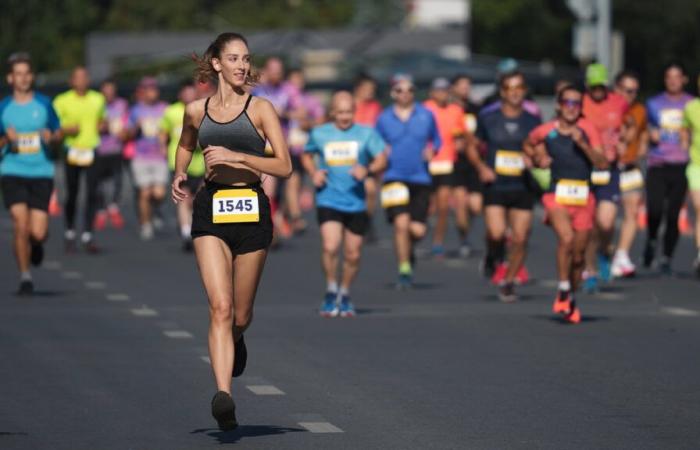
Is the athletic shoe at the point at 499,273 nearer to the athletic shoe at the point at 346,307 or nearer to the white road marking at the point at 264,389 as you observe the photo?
the athletic shoe at the point at 346,307

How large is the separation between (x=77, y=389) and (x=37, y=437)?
5.78 ft

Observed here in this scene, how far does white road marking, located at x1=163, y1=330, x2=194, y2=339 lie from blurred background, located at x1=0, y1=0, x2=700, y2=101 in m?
33.8

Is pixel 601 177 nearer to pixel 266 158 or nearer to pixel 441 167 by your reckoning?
pixel 441 167

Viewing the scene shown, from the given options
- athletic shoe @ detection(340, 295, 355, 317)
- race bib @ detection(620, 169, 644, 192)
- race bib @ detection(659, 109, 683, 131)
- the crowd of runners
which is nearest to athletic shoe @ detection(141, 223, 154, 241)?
the crowd of runners

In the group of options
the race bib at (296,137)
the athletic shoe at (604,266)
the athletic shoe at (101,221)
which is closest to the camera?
the athletic shoe at (604,266)

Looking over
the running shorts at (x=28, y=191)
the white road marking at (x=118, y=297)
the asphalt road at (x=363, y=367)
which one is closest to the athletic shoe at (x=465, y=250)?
the asphalt road at (x=363, y=367)

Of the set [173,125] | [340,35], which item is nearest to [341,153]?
[173,125]

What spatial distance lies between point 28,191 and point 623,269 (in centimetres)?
557

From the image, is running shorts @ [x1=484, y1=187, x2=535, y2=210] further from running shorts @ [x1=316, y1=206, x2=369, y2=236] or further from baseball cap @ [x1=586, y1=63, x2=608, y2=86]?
running shorts @ [x1=316, y1=206, x2=369, y2=236]

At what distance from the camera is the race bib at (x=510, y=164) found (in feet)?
61.1

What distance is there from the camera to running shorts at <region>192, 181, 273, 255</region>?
1051 centimetres

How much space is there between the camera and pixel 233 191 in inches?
414

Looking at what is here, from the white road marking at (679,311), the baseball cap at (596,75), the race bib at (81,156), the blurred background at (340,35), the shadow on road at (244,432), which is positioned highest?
the blurred background at (340,35)

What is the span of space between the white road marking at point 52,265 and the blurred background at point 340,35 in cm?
2704
